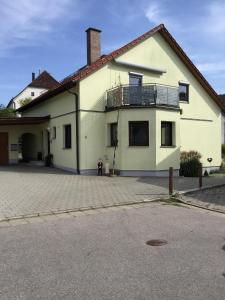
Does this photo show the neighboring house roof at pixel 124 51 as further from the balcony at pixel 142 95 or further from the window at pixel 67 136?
the window at pixel 67 136

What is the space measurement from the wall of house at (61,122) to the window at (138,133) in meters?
3.10

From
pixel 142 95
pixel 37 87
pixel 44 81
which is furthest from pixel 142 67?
pixel 37 87

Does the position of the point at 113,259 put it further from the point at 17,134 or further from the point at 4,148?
the point at 17,134

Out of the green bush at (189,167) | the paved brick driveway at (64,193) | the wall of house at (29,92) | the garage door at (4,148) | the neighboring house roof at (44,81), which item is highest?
the neighboring house roof at (44,81)

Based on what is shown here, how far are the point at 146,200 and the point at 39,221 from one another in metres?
3.76

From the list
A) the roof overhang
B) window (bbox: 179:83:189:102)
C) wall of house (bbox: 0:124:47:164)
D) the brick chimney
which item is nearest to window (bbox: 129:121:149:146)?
window (bbox: 179:83:189:102)

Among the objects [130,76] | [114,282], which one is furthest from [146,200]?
[130,76]

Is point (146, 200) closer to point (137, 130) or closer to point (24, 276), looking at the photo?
point (24, 276)

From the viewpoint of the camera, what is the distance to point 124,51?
788 inches

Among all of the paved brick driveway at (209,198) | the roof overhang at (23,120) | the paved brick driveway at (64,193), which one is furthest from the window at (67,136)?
the paved brick driveway at (209,198)

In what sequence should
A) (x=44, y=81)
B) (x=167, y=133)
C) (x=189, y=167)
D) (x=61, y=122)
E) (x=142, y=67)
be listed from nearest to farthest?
(x=189, y=167), (x=167, y=133), (x=142, y=67), (x=61, y=122), (x=44, y=81)

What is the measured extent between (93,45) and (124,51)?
3.24 m

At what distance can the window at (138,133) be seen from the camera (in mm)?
18547

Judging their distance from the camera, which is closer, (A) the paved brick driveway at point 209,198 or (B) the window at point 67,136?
(A) the paved brick driveway at point 209,198
